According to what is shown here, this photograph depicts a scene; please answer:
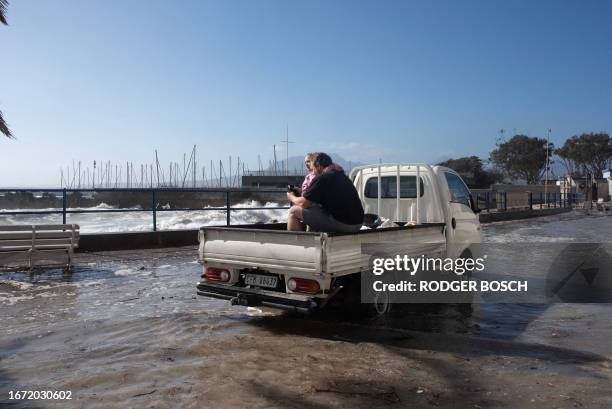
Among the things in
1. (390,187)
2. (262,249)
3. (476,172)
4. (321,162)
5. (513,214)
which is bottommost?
(513,214)

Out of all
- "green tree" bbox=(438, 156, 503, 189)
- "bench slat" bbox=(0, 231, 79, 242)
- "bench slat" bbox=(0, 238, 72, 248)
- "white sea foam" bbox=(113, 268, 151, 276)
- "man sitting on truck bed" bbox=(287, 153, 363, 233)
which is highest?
"green tree" bbox=(438, 156, 503, 189)

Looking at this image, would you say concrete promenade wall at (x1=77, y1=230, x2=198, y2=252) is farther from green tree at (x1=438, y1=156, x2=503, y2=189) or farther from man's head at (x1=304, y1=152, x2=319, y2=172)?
green tree at (x1=438, y1=156, x2=503, y2=189)

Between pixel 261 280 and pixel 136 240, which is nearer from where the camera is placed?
pixel 261 280

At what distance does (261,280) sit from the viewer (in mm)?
6117

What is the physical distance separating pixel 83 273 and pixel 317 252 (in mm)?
6075

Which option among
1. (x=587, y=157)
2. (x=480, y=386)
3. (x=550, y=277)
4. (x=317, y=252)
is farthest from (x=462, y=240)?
(x=587, y=157)

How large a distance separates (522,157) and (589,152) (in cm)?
1023

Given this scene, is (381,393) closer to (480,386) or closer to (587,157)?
(480,386)

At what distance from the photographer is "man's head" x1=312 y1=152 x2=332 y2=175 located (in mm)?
6738

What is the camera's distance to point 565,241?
16.6 metres

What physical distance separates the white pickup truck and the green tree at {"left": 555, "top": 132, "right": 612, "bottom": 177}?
83858mm

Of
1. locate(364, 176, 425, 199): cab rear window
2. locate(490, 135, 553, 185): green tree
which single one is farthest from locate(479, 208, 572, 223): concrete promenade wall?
locate(490, 135, 553, 185): green tree

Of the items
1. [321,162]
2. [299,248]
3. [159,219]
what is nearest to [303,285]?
[299,248]

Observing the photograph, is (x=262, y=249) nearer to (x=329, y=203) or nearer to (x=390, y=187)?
(x=329, y=203)
